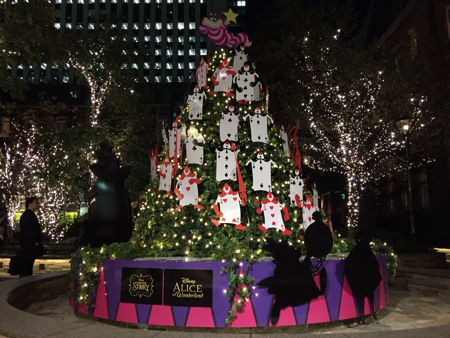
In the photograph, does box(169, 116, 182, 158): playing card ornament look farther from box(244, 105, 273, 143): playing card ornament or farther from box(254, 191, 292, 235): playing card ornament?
box(254, 191, 292, 235): playing card ornament

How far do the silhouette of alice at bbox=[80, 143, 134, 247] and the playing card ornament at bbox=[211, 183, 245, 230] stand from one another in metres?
1.67

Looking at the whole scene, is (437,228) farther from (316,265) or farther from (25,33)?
(25,33)

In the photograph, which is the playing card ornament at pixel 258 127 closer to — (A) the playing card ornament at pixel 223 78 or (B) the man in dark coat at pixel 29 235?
(A) the playing card ornament at pixel 223 78

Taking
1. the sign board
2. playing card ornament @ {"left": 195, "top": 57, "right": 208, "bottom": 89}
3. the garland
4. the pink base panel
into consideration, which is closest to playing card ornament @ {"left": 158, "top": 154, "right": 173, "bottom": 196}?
the garland

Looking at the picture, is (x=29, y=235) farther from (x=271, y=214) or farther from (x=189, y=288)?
(x=271, y=214)

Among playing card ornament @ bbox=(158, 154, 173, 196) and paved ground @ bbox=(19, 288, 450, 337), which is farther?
playing card ornament @ bbox=(158, 154, 173, 196)

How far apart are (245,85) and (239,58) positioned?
89 centimetres

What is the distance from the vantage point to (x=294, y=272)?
18.3 feet

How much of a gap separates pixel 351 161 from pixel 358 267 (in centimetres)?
1285

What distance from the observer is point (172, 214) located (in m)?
7.75

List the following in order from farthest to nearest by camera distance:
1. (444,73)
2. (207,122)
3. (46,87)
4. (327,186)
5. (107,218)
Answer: (46,87)
(327,186)
(444,73)
(207,122)
(107,218)

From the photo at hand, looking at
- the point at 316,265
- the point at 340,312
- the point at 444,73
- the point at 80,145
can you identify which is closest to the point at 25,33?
the point at 316,265

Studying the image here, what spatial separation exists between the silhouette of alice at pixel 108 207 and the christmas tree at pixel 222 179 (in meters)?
0.68

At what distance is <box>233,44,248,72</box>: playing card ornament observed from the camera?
9.16m
